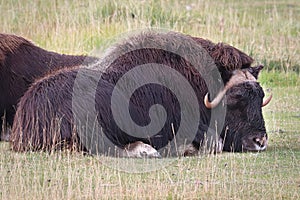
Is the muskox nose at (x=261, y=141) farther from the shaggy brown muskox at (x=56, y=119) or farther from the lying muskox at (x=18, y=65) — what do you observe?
the lying muskox at (x=18, y=65)

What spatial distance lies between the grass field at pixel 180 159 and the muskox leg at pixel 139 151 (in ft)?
0.82

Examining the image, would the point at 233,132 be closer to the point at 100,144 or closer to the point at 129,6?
the point at 100,144

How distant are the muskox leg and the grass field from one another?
0.25m

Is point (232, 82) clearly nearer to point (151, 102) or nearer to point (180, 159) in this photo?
point (151, 102)

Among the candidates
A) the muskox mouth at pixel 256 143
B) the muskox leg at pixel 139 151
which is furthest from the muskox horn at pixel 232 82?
the muskox leg at pixel 139 151

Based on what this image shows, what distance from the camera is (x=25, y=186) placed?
5871mm

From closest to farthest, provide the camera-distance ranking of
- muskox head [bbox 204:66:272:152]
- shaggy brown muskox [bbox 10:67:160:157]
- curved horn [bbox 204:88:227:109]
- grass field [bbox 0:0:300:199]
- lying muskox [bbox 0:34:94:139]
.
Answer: grass field [bbox 0:0:300:199] → shaggy brown muskox [bbox 10:67:160:157] → muskox head [bbox 204:66:272:152] → curved horn [bbox 204:88:227:109] → lying muskox [bbox 0:34:94:139]

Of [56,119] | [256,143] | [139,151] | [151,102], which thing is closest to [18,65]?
[56,119]

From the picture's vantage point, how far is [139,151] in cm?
734

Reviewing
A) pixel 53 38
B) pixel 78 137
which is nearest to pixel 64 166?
pixel 78 137

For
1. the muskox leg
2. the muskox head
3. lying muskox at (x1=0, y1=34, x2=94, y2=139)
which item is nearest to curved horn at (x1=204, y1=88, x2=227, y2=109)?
the muskox head

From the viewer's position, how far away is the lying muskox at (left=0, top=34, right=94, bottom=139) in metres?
8.75

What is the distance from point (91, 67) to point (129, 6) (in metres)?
7.15

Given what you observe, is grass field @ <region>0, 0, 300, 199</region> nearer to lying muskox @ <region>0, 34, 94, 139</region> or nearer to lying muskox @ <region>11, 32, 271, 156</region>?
lying muskox @ <region>11, 32, 271, 156</region>
